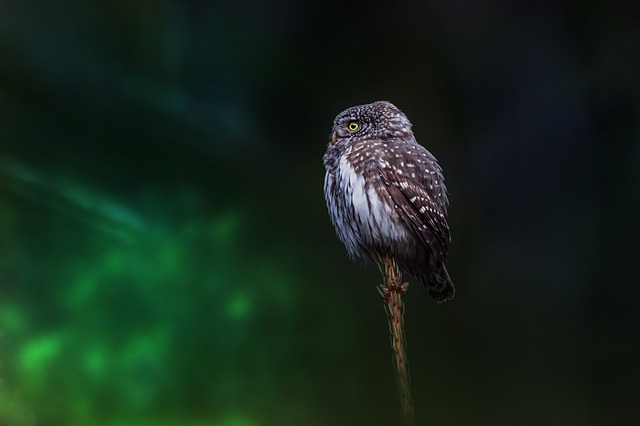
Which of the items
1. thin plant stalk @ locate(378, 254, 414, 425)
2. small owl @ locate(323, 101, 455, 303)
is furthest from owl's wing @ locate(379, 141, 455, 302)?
thin plant stalk @ locate(378, 254, 414, 425)

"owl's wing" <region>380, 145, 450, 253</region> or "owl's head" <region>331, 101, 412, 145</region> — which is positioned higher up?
"owl's head" <region>331, 101, 412, 145</region>

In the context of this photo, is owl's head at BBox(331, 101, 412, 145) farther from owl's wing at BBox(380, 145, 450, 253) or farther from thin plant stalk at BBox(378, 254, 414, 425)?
thin plant stalk at BBox(378, 254, 414, 425)

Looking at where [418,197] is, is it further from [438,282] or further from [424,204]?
[438,282]

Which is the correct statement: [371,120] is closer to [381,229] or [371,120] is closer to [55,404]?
[381,229]

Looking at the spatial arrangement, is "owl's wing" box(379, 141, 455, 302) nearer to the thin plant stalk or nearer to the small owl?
the small owl

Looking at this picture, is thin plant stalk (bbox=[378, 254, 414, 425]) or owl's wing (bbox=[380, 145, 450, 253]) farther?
owl's wing (bbox=[380, 145, 450, 253])

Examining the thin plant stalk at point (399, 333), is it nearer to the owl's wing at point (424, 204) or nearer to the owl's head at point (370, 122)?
the owl's wing at point (424, 204)

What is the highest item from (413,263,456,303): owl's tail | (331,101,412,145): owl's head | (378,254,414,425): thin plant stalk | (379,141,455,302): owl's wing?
(331,101,412,145): owl's head

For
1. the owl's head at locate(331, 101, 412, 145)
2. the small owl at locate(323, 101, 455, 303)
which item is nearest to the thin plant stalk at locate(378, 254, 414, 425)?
the small owl at locate(323, 101, 455, 303)

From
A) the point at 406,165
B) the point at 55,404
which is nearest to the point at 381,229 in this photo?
the point at 406,165
